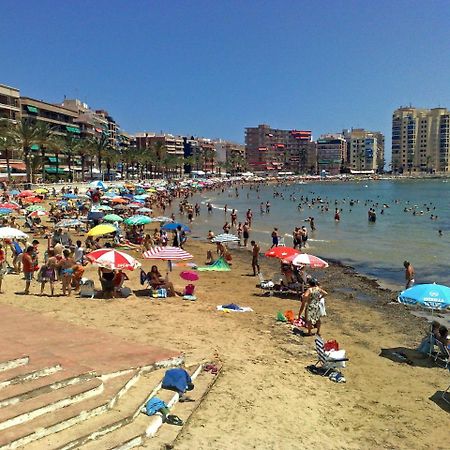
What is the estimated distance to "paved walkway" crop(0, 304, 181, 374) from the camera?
7.35 meters

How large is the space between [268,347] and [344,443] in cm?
344

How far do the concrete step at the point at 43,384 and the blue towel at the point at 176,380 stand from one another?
99cm

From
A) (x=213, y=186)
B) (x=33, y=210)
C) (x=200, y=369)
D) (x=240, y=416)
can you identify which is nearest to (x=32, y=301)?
(x=200, y=369)

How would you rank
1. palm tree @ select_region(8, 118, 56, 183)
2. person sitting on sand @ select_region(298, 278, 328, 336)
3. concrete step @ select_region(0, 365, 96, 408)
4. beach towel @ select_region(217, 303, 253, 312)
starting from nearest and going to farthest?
1. concrete step @ select_region(0, 365, 96, 408)
2. person sitting on sand @ select_region(298, 278, 328, 336)
3. beach towel @ select_region(217, 303, 253, 312)
4. palm tree @ select_region(8, 118, 56, 183)

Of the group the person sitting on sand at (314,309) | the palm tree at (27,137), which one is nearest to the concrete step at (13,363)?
the person sitting on sand at (314,309)

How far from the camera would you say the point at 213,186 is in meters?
109

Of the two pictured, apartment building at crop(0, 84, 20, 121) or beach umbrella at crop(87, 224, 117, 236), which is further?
apartment building at crop(0, 84, 20, 121)

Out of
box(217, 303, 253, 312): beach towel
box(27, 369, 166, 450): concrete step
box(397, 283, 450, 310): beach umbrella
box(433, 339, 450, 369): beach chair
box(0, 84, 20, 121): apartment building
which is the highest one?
box(0, 84, 20, 121): apartment building

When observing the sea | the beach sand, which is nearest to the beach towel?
the beach sand

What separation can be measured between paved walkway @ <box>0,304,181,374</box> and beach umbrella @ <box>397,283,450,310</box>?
5117 millimetres

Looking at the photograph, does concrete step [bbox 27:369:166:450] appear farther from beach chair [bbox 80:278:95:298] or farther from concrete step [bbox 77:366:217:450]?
beach chair [bbox 80:278:95:298]

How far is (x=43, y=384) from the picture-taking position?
249 inches

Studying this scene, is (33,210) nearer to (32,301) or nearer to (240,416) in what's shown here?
(32,301)

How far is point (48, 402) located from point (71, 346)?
217cm
